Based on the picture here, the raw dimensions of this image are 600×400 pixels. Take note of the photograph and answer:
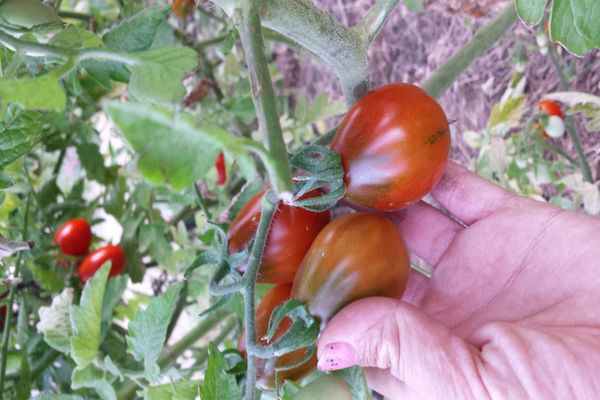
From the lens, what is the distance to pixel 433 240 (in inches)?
35.4

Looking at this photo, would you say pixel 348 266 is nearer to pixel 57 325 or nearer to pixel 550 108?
pixel 57 325

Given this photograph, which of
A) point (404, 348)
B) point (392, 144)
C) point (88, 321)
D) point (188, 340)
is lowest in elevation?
point (188, 340)

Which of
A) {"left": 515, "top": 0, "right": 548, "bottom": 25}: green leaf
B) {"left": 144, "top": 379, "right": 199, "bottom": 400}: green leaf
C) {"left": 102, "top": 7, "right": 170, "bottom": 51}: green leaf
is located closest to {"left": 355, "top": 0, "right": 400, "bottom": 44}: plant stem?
{"left": 515, "top": 0, "right": 548, "bottom": 25}: green leaf

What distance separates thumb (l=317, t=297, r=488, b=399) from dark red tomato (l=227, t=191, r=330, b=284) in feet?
0.38

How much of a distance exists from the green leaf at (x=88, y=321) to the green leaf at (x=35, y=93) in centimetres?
37

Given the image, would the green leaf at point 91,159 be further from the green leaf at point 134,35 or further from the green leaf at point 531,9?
the green leaf at point 531,9

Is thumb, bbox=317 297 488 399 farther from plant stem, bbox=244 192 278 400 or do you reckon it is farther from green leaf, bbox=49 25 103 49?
green leaf, bbox=49 25 103 49

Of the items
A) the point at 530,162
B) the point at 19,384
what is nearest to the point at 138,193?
the point at 19,384

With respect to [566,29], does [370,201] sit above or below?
below

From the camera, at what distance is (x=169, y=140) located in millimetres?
365

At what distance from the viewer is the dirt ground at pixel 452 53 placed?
4.97 ft

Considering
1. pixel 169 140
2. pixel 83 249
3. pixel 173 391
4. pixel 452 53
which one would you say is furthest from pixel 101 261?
pixel 452 53

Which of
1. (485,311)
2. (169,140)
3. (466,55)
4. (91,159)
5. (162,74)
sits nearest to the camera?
(169,140)

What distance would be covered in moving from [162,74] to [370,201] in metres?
0.28
